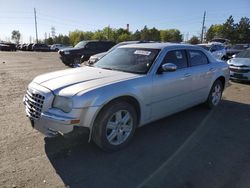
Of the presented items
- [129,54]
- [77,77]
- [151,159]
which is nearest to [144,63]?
[129,54]

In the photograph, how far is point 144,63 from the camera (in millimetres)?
4680

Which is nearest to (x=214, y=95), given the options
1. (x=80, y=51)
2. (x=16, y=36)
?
(x=80, y=51)

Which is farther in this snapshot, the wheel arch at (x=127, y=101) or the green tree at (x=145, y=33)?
the green tree at (x=145, y=33)

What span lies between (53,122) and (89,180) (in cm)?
94

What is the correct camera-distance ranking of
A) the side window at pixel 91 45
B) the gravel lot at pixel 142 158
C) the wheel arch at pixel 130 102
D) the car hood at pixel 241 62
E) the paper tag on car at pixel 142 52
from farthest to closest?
the side window at pixel 91 45
the car hood at pixel 241 62
the paper tag on car at pixel 142 52
the wheel arch at pixel 130 102
the gravel lot at pixel 142 158

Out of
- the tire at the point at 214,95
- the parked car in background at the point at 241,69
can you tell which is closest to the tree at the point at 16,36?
the parked car in background at the point at 241,69

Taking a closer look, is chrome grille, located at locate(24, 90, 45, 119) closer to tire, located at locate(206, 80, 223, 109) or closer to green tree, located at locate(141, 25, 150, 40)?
tire, located at locate(206, 80, 223, 109)

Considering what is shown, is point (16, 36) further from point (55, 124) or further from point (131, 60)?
point (55, 124)

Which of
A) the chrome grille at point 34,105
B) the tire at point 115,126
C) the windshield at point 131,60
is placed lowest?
the tire at point 115,126

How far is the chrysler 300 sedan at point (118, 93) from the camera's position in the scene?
141 inches

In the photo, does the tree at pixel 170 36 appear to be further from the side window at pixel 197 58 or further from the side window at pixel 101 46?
the side window at pixel 197 58

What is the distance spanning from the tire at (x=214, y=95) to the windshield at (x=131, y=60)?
90.3 inches

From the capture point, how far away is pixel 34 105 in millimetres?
3887

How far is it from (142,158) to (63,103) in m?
1.44
